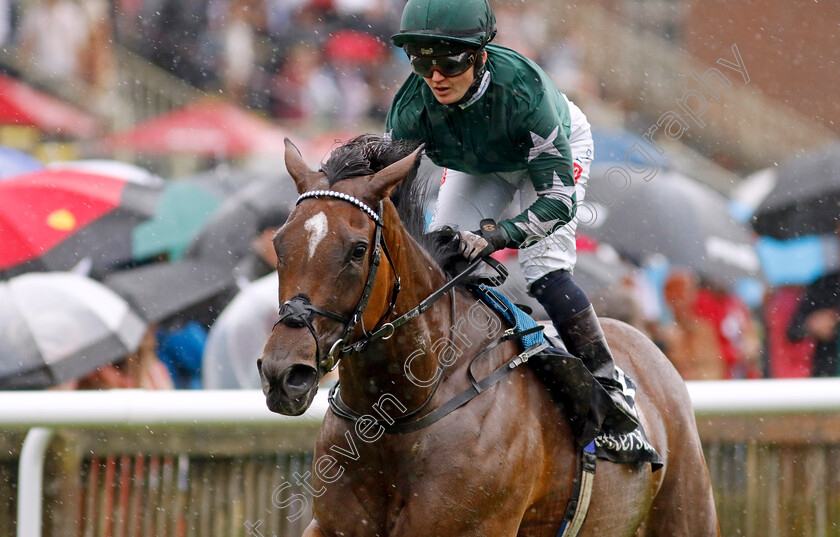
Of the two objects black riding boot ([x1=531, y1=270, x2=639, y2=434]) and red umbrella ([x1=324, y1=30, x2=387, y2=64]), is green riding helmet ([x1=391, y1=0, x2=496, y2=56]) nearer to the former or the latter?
black riding boot ([x1=531, y1=270, x2=639, y2=434])

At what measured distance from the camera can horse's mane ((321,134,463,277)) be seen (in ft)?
11.0

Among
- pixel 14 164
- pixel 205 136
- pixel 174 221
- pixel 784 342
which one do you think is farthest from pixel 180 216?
pixel 205 136

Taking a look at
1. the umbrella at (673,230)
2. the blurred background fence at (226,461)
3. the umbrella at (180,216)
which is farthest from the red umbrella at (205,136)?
the blurred background fence at (226,461)

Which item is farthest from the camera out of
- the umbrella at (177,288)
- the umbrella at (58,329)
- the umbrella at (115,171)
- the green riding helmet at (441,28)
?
the umbrella at (115,171)

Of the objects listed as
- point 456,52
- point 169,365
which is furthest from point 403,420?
point 169,365

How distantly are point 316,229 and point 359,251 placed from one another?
0.47 feet

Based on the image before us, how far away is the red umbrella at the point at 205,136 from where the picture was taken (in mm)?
12742

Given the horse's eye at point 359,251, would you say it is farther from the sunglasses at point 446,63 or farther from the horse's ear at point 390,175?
the sunglasses at point 446,63

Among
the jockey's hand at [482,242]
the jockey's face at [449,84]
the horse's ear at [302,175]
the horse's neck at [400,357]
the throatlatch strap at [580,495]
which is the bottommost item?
the throatlatch strap at [580,495]

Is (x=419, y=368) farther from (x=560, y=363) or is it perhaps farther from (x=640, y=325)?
(x=640, y=325)

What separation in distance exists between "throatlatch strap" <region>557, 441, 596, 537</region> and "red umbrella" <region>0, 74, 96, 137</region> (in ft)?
36.7

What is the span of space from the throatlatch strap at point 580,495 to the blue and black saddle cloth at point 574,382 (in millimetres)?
80

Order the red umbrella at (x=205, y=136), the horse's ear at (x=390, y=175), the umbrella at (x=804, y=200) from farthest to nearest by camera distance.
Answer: the red umbrella at (x=205, y=136) → the umbrella at (x=804, y=200) → the horse's ear at (x=390, y=175)

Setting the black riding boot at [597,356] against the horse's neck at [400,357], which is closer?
the horse's neck at [400,357]
